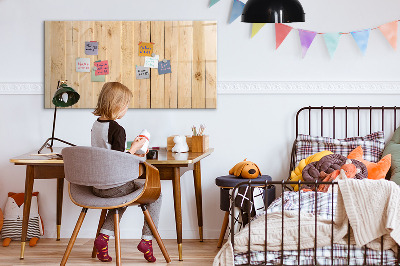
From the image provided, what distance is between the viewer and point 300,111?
4.25 m

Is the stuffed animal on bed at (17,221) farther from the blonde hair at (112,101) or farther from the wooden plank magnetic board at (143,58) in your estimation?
the blonde hair at (112,101)

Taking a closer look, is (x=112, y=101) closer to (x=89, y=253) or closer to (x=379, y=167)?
(x=89, y=253)

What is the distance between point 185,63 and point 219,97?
0.35 metres

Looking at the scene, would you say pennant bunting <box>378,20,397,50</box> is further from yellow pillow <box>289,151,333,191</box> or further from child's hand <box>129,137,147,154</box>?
child's hand <box>129,137,147,154</box>

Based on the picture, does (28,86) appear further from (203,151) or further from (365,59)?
(365,59)

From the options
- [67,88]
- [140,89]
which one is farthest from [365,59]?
[67,88]

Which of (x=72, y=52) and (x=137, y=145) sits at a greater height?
(x=72, y=52)

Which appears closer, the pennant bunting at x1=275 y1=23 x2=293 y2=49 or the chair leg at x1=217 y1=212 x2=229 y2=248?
the chair leg at x1=217 y1=212 x2=229 y2=248

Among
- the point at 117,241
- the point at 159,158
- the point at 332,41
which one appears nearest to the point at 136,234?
the point at 159,158

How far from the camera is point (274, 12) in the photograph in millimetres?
3006

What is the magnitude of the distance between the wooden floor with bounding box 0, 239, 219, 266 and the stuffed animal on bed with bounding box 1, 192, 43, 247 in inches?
2.4

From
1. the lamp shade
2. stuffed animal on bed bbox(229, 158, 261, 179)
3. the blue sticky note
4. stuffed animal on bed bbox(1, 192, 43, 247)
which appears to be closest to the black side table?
stuffed animal on bed bbox(229, 158, 261, 179)

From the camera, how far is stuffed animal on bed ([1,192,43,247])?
13.6 ft

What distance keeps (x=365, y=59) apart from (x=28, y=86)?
2.44 meters
